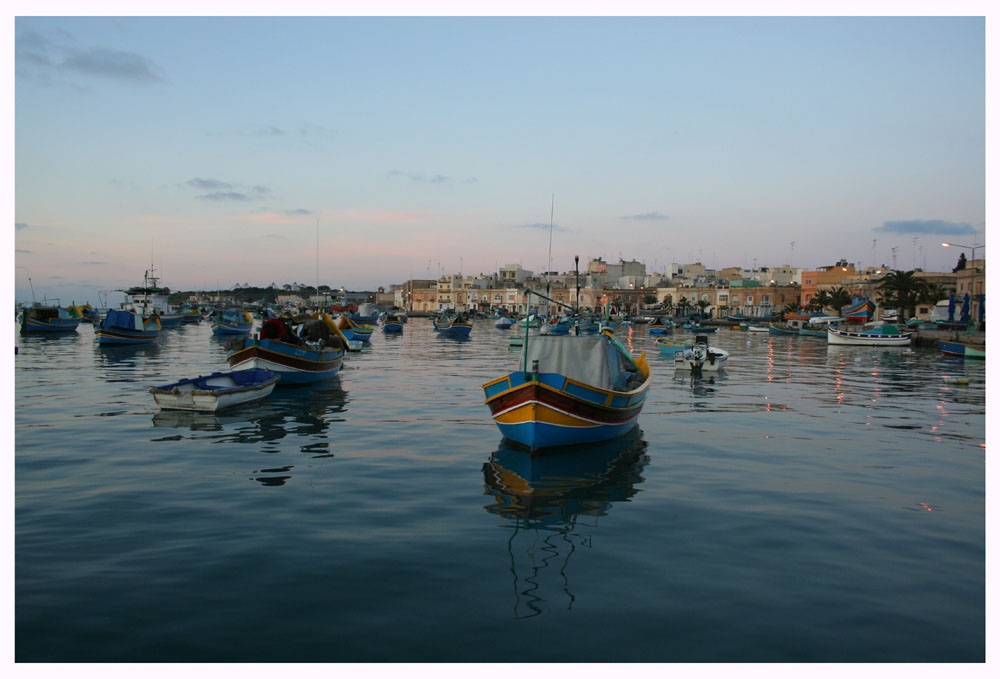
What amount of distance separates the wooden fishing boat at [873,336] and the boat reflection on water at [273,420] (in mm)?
68557

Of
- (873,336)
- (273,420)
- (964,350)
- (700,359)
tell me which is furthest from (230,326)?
(964,350)

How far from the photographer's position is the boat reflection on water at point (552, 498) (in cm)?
1052

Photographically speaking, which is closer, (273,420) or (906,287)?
(273,420)

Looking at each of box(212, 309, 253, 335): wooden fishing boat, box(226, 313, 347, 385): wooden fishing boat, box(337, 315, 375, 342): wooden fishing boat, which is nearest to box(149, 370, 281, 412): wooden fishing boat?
box(226, 313, 347, 385): wooden fishing boat

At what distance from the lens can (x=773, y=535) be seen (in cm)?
1258

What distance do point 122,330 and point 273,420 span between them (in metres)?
46.3

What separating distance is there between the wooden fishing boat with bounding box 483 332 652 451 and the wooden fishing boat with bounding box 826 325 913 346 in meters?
66.7

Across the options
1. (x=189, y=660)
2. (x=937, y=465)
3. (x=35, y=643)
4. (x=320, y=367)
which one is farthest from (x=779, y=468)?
(x=320, y=367)

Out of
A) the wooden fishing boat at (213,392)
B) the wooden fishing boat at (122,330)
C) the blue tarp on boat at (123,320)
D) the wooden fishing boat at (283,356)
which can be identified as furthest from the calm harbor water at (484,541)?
the blue tarp on boat at (123,320)

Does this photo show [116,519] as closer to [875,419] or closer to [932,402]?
[875,419]

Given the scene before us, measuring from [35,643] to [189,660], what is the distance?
2086 millimetres

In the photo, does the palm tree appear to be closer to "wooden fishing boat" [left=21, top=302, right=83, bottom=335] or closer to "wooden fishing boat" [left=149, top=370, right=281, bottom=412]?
"wooden fishing boat" [left=149, top=370, right=281, bottom=412]

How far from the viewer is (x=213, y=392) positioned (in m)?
25.0

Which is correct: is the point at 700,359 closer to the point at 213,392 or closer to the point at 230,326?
the point at 213,392
